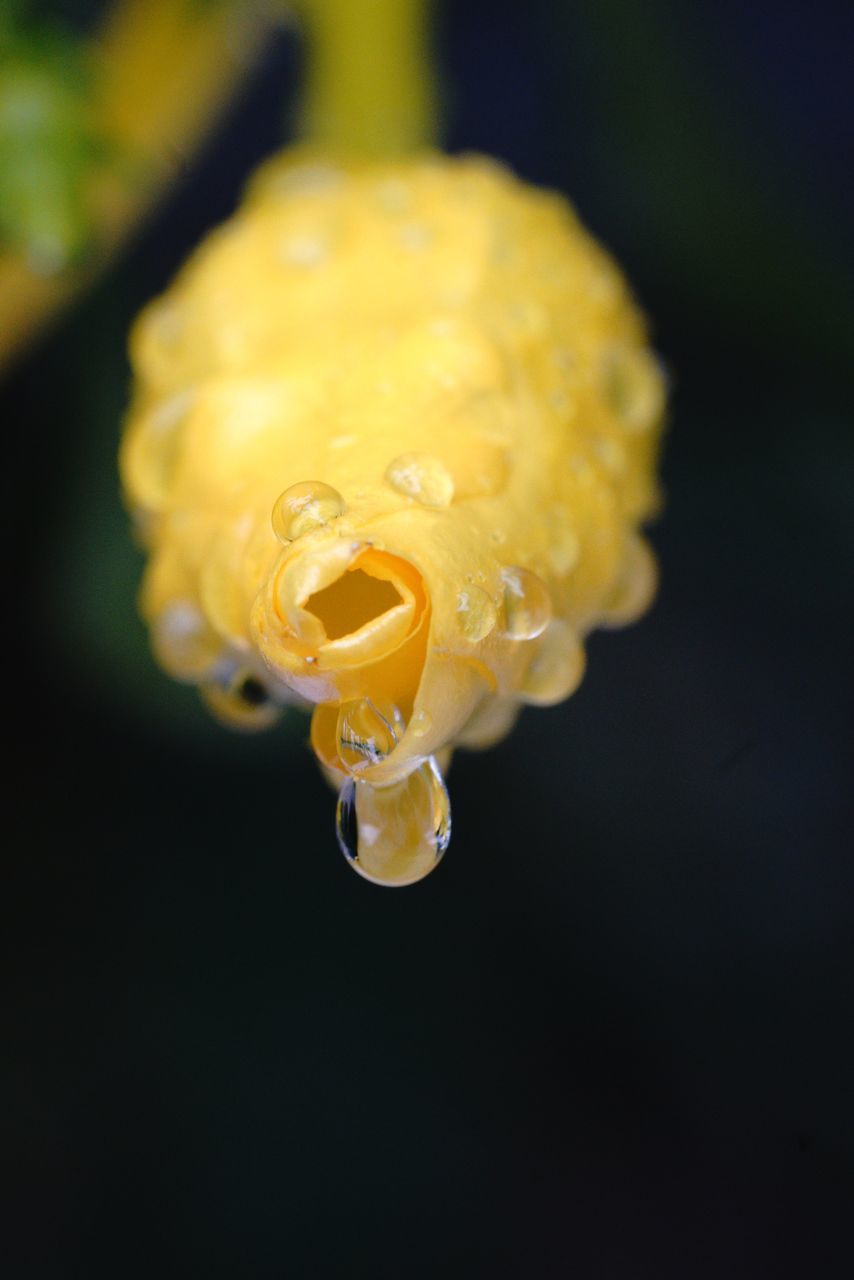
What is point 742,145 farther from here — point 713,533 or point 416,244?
point 416,244

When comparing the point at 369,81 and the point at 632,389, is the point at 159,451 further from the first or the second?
the point at 369,81

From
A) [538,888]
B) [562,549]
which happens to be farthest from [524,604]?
[538,888]

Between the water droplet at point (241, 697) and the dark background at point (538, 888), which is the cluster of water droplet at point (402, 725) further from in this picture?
the dark background at point (538, 888)

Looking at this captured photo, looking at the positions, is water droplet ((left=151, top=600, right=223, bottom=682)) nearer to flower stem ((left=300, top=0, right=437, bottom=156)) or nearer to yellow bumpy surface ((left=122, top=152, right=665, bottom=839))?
yellow bumpy surface ((left=122, top=152, right=665, bottom=839))

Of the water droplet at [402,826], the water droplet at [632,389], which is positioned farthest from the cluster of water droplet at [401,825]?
the water droplet at [632,389]

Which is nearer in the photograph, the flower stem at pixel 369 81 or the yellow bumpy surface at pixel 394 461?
the yellow bumpy surface at pixel 394 461

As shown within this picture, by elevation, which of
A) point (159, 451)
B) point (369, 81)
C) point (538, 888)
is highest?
point (369, 81)
